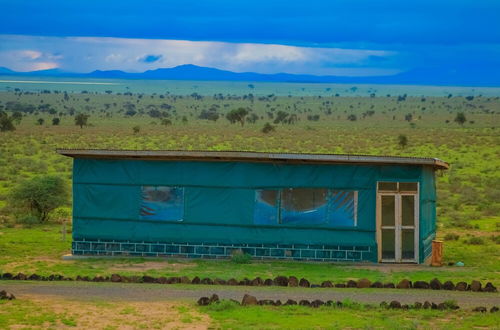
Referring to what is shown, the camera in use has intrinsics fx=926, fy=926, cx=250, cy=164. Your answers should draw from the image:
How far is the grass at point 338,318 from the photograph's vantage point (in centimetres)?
1426

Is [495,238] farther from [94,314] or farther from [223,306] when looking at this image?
[94,314]

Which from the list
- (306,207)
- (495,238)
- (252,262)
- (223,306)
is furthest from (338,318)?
(495,238)

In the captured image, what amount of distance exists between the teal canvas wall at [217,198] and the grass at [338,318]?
6676mm

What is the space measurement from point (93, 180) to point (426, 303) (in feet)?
34.6

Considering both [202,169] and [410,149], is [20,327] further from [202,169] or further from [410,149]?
[410,149]

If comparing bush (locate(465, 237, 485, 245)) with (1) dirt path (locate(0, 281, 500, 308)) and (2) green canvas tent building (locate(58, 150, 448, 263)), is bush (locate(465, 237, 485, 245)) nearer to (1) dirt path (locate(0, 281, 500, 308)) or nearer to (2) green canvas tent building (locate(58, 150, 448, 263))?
(2) green canvas tent building (locate(58, 150, 448, 263))

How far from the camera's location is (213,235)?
22.7 metres

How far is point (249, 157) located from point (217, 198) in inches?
53.4

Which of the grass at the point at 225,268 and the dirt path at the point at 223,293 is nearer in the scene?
the dirt path at the point at 223,293

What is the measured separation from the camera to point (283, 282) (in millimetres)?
18078

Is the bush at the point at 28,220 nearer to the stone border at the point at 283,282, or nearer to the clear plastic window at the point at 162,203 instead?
the clear plastic window at the point at 162,203

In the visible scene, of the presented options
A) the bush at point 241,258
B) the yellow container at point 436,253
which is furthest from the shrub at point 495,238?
the bush at point 241,258

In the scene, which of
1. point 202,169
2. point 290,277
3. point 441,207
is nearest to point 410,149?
point 441,207

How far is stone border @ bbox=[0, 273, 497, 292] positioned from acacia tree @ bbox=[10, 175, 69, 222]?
13207 mm
